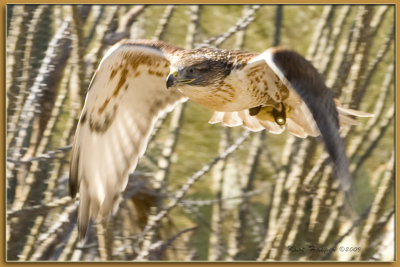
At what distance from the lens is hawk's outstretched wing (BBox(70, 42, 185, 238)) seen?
2.48m

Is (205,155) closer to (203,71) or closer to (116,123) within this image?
(116,123)

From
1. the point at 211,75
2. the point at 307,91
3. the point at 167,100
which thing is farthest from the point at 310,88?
the point at 167,100

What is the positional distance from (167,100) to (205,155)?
33 centimetres

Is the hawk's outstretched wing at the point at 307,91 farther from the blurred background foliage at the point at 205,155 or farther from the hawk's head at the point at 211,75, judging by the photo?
the blurred background foliage at the point at 205,155

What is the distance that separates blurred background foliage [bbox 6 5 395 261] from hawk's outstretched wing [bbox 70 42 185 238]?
27 centimetres

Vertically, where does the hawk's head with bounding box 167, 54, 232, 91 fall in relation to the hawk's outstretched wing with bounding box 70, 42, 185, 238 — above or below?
above

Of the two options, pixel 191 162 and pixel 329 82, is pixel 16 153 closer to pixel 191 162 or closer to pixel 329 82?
pixel 191 162

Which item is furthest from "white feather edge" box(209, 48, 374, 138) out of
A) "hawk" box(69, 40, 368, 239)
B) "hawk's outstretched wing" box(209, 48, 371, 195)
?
"hawk's outstretched wing" box(209, 48, 371, 195)

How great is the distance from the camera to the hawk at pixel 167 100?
2.17m

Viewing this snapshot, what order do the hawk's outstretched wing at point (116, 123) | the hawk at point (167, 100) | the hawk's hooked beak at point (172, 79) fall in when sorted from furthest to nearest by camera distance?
the hawk's outstretched wing at point (116, 123) < the hawk's hooked beak at point (172, 79) < the hawk at point (167, 100)

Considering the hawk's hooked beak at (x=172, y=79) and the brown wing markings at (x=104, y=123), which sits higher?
the hawk's hooked beak at (x=172, y=79)

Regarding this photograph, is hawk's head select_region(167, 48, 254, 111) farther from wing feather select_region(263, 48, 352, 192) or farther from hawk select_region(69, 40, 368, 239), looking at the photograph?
wing feather select_region(263, 48, 352, 192)

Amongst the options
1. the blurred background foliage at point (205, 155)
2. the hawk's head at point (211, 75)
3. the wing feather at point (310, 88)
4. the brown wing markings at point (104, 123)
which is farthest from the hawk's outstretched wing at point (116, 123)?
the wing feather at point (310, 88)

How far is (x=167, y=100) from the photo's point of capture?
8.64 ft
